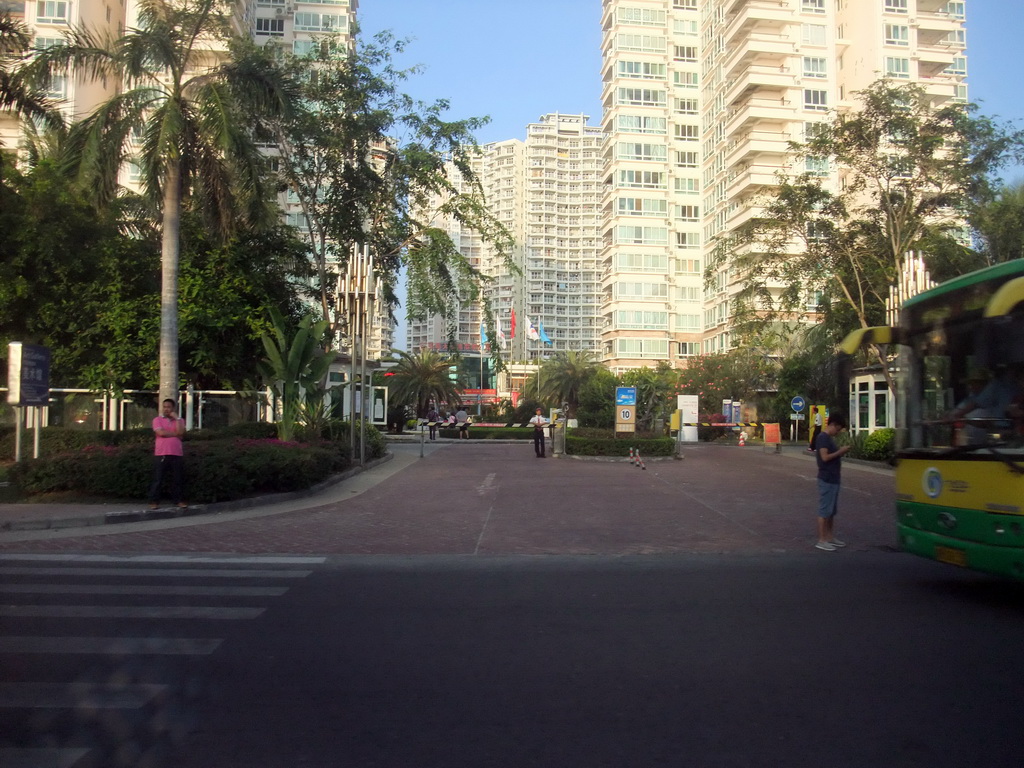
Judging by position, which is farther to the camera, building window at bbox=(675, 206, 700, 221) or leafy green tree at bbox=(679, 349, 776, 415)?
building window at bbox=(675, 206, 700, 221)

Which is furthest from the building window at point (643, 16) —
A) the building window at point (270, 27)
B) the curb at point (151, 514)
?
the curb at point (151, 514)

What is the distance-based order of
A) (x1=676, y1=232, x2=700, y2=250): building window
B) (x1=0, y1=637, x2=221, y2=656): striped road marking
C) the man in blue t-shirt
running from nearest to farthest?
1. (x1=0, y1=637, x2=221, y2=656): striped road marking
2. the man in blue t-shirt
3. (x1=676, y1=232, x2=700, y2=250): building window

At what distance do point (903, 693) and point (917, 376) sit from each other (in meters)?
4.26

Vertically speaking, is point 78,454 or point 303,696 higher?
point 78,454

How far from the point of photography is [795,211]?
Answer: 28.9 meters

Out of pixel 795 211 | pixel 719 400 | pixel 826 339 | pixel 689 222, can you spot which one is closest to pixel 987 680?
pixel 795 211

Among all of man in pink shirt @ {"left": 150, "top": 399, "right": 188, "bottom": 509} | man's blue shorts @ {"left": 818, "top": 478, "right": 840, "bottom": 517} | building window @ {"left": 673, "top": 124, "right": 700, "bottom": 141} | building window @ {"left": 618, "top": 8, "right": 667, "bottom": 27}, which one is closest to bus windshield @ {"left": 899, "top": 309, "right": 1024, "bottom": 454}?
man's blue shorts @ {"left": 818, "top": 478, "right": 840, "bottom": 517}

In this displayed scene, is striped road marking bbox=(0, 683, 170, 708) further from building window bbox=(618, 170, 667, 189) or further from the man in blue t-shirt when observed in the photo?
building window bbox=(618, 170, 667, 189)

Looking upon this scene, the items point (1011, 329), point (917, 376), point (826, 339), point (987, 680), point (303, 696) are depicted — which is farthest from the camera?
point (826, 339)

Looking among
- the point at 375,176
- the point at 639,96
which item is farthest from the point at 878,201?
the point at 639,96

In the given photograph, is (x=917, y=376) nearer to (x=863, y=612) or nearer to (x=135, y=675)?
(x=863, y=612)

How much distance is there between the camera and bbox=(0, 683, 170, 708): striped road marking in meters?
A: 4.91

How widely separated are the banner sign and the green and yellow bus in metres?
15.1

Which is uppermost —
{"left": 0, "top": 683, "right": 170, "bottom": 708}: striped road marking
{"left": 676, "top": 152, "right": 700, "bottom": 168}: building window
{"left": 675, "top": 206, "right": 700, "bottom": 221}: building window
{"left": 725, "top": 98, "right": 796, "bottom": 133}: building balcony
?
{"left": 676, "top": 152, "right": 700, "bottom": 168}: building window
